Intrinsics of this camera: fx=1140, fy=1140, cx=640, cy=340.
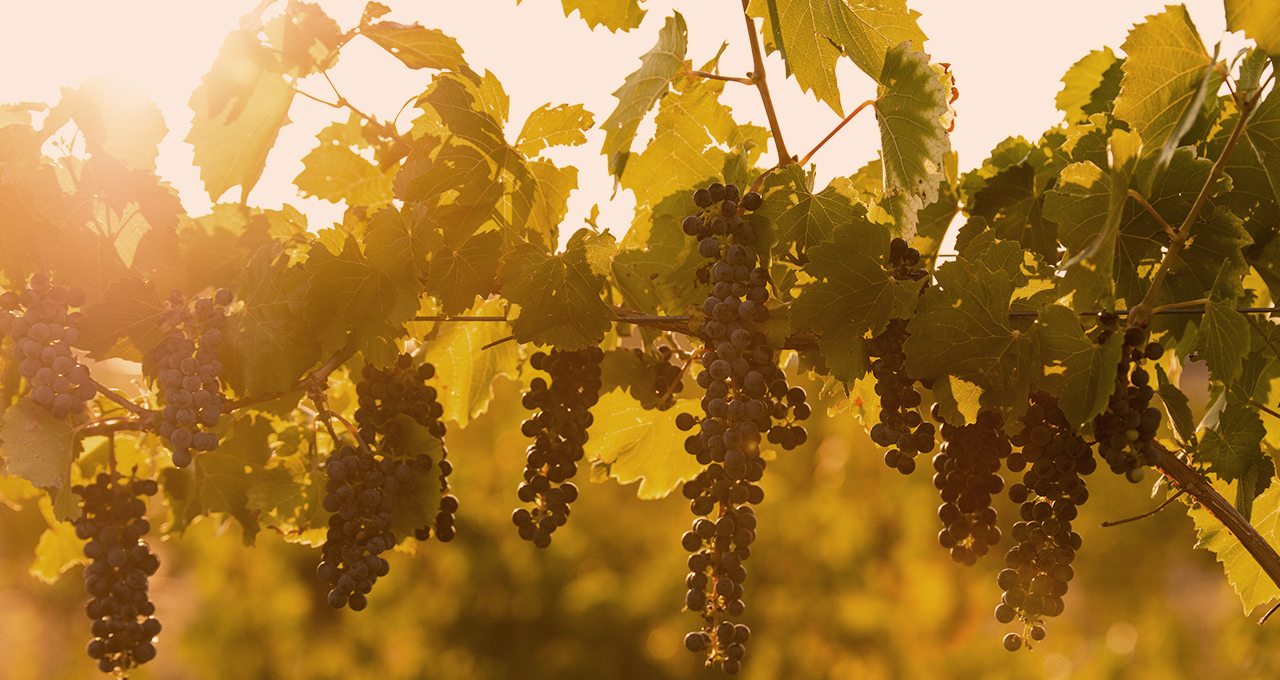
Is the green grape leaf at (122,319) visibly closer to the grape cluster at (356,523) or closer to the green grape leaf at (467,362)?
the grape cluster at (356,523)

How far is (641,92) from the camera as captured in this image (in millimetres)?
2541

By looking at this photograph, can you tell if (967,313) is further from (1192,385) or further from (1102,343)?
(1192,385)

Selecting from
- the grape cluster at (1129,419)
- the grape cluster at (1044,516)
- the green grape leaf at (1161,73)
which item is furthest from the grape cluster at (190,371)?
the green grape leaf at (1161,73)

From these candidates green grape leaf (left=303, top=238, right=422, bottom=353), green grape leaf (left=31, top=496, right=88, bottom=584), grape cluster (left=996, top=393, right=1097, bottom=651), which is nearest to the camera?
grape cluster (left=996, top=393, right=1097, bottom=651)

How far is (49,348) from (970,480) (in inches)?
75.0

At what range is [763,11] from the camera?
7.75 feet

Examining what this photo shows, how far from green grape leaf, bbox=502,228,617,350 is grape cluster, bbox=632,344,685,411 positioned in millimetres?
410

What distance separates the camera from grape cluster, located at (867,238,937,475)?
2168 millimetres

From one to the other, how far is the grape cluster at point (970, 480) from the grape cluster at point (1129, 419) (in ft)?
0.96

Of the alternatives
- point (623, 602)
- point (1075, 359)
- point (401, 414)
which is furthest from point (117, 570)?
point (623, 602)

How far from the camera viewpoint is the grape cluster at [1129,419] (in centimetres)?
197

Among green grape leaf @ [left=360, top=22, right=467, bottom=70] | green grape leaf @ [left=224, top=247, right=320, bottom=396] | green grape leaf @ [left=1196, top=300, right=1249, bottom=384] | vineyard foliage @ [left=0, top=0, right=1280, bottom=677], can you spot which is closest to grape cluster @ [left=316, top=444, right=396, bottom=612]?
vineyard foliage @ [left=0, top=0, right=1280, bottom=677]

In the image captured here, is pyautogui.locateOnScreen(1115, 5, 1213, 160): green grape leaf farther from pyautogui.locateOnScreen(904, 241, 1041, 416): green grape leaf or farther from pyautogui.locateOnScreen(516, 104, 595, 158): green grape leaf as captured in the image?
pyautogui.locateOnScreen(516, 104, 595, 158): green grape leaf

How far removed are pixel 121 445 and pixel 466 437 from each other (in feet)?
41.3
